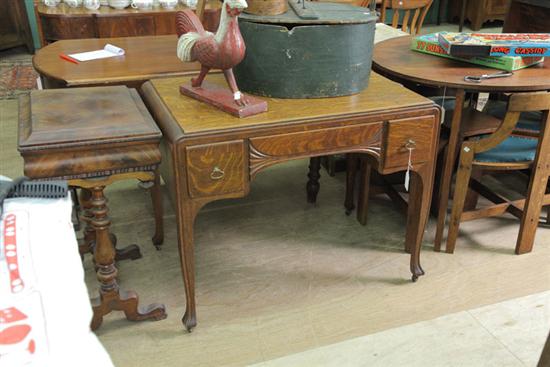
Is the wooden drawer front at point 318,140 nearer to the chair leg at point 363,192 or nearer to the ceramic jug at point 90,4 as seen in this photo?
the chair leg at point 363,192

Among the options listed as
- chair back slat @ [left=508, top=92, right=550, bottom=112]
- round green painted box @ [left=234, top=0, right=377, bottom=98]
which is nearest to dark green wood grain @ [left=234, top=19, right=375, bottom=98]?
round green painted box @ [left=234, top=0, right=377, bottom=98]

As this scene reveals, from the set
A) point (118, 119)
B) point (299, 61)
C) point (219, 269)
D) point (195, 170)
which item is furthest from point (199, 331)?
point (299, 61)

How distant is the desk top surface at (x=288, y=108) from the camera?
1.55 m

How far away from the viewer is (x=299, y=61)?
1.67 m

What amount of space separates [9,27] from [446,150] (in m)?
4.56

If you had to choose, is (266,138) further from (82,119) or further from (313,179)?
(313,179)

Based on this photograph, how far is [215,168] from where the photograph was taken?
155cm

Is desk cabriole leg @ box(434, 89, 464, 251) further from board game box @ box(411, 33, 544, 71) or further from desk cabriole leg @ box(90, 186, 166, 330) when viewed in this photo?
desk cabriole leg @ box(90, 186, 166, 330)

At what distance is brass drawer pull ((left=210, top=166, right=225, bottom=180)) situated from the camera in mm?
1550

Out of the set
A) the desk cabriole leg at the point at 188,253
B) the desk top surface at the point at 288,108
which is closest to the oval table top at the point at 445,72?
the desk top surface at the point at 288,108

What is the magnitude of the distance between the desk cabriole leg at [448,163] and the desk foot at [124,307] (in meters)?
1.14

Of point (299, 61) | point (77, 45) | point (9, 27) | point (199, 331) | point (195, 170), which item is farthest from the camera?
point (9, 27)

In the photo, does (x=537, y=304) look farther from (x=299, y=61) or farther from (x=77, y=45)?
(x=77, y=45)

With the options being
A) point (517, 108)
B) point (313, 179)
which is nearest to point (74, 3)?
point (313, 179)
